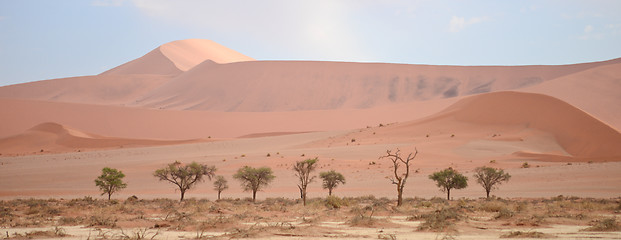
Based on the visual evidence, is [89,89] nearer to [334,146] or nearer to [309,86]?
[309,86]

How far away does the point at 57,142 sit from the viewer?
6831 cm

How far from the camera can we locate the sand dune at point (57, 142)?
64.8 m

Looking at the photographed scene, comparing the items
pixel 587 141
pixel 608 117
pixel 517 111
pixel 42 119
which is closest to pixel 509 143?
pixel 587 141

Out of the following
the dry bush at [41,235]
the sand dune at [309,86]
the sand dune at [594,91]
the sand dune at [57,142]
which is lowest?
the dry bush at [41,235]

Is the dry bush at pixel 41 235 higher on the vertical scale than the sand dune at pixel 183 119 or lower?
lower

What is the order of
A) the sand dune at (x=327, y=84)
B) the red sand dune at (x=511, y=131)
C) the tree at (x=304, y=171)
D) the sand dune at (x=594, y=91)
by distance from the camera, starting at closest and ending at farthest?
the tree at (x=304, y=171) → the red sand dune at (x=511, y=131) → the sand dune at (x=594, y=91) → the sand dune at (x=327, y=84)

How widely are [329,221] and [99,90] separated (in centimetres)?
14271

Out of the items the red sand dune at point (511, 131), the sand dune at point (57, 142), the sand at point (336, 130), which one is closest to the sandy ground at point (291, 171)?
the sand at point (336, 130)

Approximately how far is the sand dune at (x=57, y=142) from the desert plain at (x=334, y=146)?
0.26 meters

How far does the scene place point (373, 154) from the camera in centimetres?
5025

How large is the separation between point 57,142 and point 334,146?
119 ft

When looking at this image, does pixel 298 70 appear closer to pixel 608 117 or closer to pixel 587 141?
pixel 608 117

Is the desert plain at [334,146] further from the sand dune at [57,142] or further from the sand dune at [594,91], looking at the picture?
the sand dune at [594,91]

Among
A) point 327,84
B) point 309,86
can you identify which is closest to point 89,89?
point 309,86
